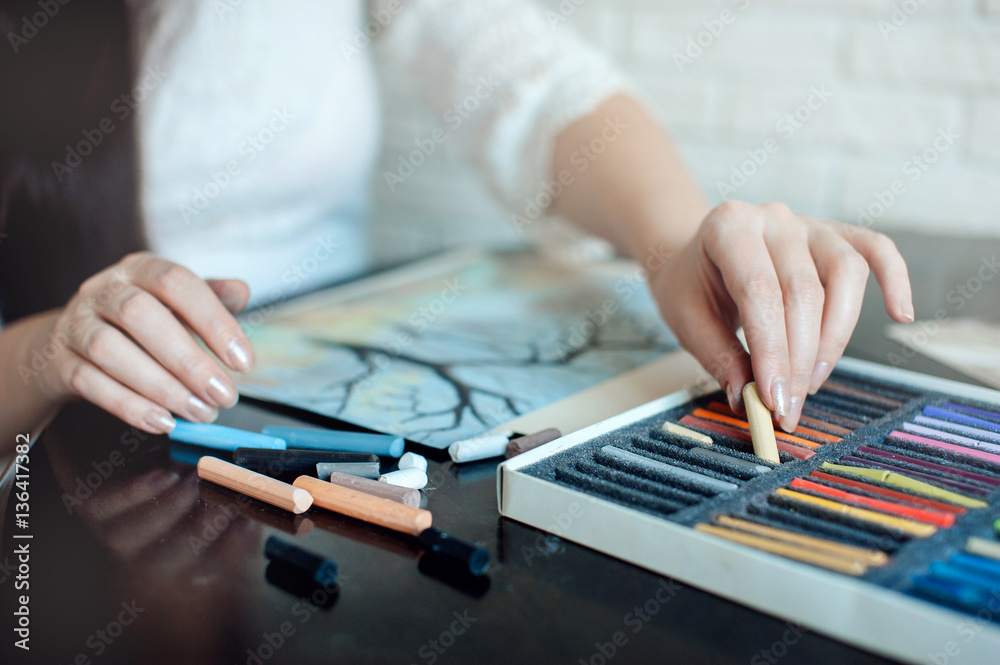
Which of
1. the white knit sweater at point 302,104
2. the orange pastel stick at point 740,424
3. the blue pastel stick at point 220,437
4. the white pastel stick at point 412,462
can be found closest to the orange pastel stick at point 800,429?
the orange pastel stick at point 740,424

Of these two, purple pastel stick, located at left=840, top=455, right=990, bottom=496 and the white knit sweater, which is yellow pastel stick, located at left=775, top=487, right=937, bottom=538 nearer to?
purple pastel stick, located at left=840, top=455, right=990, bottom=496

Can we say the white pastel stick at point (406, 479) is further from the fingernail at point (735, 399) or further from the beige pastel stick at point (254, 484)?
the fingernail at point (735, 399)

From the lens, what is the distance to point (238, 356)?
618 millimetres

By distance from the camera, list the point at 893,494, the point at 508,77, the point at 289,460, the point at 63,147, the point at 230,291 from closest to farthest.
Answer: the point at 893,494 < the point at 289,460 < the point at 230,291 < the point at 63,147 < the point at 508,77

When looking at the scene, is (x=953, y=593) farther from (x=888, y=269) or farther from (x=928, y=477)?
(x=888, y=269)

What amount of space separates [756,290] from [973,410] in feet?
0.61

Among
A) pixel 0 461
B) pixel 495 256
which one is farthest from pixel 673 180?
pixel 0 461

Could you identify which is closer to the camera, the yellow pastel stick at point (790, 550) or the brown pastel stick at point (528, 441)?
the yellow pastel stick at point (790, 550)

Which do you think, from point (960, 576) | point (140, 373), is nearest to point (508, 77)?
point (140, 373)

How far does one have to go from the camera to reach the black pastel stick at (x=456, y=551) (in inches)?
17.5

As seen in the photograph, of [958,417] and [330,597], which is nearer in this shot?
[330,597]

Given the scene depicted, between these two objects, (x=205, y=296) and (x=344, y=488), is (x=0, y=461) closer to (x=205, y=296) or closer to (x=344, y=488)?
(x=205, y=296)

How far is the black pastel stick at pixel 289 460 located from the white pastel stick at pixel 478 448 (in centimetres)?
6

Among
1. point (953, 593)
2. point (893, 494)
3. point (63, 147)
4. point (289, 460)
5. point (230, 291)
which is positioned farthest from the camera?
point (63, 147)
